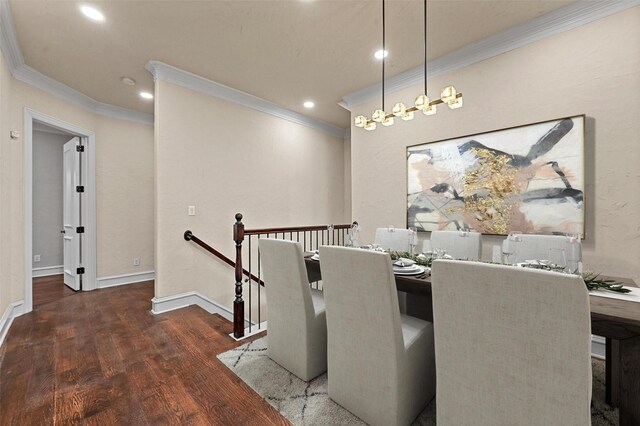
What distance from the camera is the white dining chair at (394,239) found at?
9.00ft

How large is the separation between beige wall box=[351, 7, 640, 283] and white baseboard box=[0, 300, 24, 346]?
4456 mm

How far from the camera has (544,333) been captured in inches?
35.7

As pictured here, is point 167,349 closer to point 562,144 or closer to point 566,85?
point 562,144

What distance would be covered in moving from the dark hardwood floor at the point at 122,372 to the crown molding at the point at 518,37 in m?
3.29

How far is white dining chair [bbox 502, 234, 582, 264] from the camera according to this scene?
1.47m

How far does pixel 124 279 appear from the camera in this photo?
421 centimetres

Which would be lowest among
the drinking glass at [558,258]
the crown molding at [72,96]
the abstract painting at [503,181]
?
the drinking glass at [558,258]

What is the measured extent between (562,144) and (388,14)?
1766 mm

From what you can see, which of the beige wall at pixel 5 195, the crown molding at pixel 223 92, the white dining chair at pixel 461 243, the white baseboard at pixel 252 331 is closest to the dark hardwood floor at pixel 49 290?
the beige wall at pixel 5 195

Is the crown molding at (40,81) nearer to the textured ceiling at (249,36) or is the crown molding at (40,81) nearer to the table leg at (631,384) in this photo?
the textured ceiling at (249,36)

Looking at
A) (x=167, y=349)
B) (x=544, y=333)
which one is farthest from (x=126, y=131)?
(x=544, y=333)

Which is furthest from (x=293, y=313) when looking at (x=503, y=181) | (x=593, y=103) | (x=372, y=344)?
(x=593, y=103)

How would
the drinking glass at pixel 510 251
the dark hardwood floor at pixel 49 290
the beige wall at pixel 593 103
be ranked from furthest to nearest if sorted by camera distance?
the dark hardwood floor at pixel 49 290 → the beige wall at pixel 593 103 → the drinking glass at pixel 510 251

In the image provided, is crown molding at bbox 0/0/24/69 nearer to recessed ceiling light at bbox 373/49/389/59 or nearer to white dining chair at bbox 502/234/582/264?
recessed ceiling light at bbox 373/49/389/59
